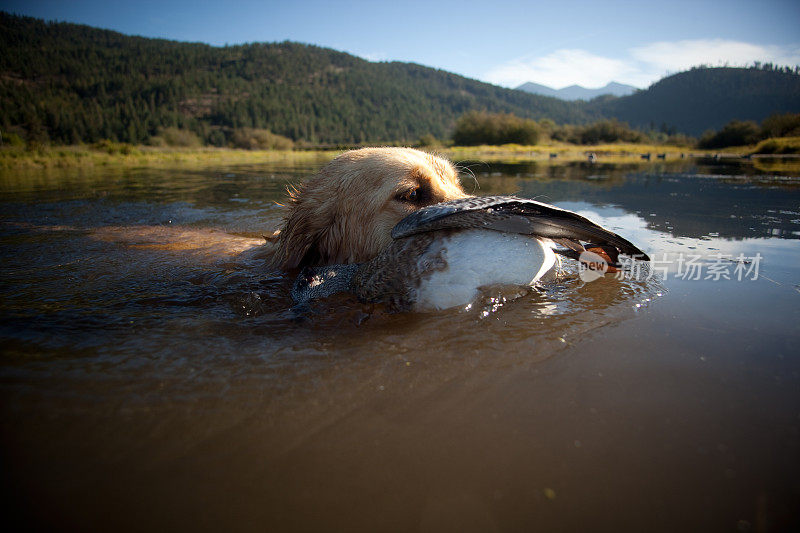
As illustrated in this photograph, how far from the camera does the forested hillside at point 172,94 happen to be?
82875 millimetres

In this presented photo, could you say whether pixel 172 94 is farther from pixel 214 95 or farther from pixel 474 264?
pixel 474 264

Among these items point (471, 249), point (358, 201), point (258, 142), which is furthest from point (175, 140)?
point (471, 249)

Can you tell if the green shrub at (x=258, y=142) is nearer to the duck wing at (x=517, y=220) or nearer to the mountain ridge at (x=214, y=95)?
the mountain ridge at (x=214, y=95)

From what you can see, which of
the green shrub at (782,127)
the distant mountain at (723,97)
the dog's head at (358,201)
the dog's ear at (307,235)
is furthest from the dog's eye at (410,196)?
the distant mountain at (723,97)

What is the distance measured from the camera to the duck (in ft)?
6.16

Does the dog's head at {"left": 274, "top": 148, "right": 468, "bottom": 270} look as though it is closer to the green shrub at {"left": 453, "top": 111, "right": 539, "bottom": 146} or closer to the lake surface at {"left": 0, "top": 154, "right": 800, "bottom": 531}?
the lake surface at {"left": 0, "top": 154, "right": 800, "bottom": 531}

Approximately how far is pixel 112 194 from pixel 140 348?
10613 millimetres

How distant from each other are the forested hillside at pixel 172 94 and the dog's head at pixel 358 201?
247ft

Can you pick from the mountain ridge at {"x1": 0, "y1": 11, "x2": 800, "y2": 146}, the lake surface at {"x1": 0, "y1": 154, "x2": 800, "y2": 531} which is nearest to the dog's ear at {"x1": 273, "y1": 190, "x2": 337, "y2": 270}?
the lake surface at {"x1": 0, "y1": 154, "x2": 800, "y2": 531}

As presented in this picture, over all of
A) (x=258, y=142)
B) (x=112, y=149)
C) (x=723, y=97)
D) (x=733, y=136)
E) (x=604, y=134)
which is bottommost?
(x=112, y=149)

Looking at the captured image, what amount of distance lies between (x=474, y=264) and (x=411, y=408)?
2.76 feet

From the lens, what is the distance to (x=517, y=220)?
1897 mm

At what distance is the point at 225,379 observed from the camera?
173 cm

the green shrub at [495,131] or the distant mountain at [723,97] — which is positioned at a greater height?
the distant mountain at [723,97]
